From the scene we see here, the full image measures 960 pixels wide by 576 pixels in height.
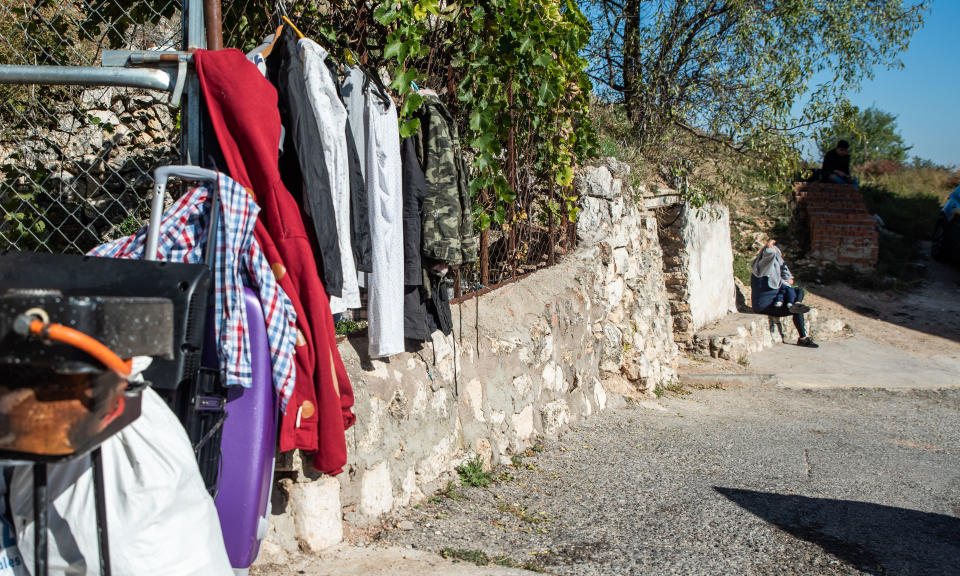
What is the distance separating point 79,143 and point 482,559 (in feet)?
11.3

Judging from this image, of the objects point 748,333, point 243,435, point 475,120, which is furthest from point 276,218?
point 748,333

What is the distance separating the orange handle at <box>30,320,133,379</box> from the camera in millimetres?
1144

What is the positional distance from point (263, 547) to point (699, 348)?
7.61m

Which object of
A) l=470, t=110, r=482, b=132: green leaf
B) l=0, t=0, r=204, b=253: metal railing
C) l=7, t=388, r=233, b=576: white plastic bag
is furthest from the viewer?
l=470, t=110, r=482, b=132: green leaf

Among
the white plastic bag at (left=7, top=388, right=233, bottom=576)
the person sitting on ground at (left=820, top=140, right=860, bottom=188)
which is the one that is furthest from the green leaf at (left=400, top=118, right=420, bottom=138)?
the person sitting on ground at (left=820, top=140, right=860, bottom=188)

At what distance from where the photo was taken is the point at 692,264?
9.37m

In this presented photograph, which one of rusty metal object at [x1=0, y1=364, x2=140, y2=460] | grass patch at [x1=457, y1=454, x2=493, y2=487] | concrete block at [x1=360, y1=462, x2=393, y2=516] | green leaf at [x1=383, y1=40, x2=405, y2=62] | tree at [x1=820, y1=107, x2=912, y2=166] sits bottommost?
grass patch at [x1=457, y1=454, x2=493, y2=487]

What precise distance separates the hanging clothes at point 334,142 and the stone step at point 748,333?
7.35 meters

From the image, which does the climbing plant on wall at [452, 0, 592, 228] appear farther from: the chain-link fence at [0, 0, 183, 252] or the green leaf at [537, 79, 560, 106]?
the chain-link fence at [0, 0, 183, 252]

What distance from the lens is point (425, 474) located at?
3.49m

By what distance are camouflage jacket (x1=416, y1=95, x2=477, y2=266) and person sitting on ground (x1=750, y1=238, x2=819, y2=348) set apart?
8.42m

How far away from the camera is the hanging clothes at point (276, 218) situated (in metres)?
2.25

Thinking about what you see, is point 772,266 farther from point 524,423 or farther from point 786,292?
point 524,423

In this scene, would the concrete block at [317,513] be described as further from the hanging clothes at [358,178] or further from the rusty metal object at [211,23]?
the rusty metal object at [211,23]
